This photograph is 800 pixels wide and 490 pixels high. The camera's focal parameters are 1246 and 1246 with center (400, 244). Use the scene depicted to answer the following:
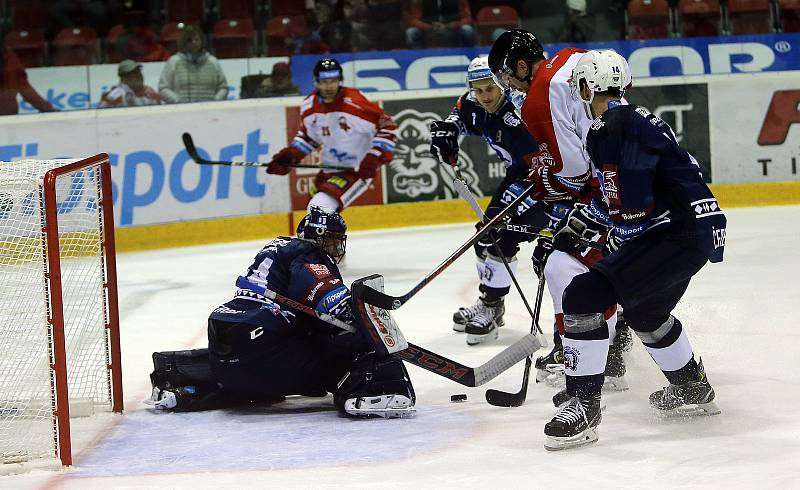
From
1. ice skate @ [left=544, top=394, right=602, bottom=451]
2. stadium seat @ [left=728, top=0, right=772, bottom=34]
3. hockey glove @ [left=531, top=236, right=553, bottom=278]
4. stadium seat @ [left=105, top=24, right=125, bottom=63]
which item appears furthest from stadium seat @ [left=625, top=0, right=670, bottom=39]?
ice skate @ [left=544, top=394, right=602, bottom=451]

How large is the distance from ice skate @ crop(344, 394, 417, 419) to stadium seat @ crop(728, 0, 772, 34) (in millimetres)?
6508

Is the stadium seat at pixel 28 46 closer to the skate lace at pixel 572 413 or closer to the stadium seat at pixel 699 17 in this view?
the stadium seat at pixel 699 17

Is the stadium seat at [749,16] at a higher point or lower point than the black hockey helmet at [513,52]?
higher

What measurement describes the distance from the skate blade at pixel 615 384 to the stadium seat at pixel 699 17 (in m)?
5.82

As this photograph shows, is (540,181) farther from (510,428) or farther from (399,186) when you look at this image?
(399,186)

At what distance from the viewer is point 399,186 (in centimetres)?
905

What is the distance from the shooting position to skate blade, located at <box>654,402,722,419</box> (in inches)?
150

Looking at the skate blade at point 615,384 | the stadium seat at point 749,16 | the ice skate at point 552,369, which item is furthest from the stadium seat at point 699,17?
the skate blade at point 615,384

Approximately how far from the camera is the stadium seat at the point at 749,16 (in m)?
9.59

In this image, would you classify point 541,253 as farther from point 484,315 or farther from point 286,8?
point 286,8

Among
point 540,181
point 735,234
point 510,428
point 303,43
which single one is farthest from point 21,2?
point 510,428

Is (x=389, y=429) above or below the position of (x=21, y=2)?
below

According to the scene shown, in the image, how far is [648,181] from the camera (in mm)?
3416

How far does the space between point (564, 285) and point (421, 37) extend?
18.1 ft
